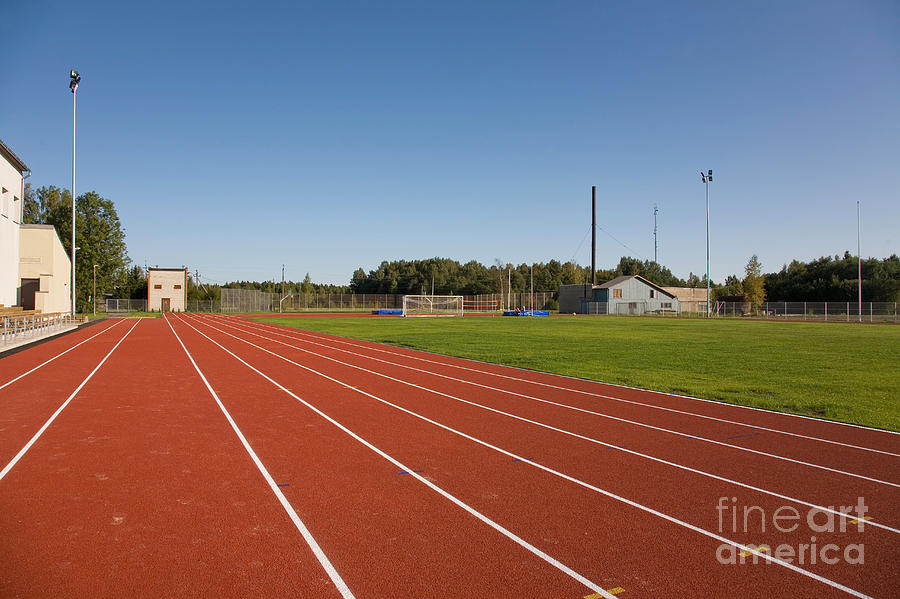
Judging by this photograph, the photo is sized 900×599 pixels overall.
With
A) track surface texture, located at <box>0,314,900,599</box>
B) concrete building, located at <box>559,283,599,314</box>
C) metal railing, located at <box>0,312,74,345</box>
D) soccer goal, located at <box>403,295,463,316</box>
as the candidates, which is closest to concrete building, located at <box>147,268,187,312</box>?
soccer goal, located at <box>403,295,463,316</box>

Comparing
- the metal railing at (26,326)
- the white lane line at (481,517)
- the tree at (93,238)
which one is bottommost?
the white lane line at (481,517)

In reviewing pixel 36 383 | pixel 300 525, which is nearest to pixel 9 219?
pixel 36 383

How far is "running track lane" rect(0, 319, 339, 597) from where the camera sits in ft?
11.2

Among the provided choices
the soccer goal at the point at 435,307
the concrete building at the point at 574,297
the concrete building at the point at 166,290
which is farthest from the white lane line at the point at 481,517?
the concrete building at the point at 166,290

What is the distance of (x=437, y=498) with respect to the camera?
4.92m

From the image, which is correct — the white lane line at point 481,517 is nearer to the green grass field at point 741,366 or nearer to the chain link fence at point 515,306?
the green grass field at point 741,366

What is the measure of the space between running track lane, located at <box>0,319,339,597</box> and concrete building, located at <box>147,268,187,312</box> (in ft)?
216

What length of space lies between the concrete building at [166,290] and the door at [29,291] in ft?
105

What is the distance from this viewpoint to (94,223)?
61438mm

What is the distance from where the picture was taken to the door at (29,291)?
112ft

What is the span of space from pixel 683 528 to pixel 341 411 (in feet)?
18.6

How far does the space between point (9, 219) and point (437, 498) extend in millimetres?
30760

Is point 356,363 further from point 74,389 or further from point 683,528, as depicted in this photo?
point 683,528

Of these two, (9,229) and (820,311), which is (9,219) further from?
(820,311)
